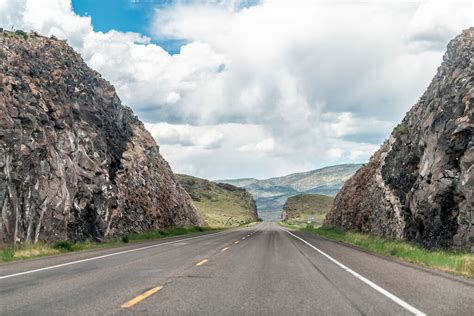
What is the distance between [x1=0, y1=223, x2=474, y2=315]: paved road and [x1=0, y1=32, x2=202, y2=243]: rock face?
1065 cm

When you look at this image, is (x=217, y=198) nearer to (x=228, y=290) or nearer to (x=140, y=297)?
(x=228, y=290)

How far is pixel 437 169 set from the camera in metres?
25.8

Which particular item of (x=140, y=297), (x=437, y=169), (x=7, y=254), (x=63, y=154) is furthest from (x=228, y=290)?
(x=63, y=154)

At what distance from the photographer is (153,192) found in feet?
169

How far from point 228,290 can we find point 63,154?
78.4ft

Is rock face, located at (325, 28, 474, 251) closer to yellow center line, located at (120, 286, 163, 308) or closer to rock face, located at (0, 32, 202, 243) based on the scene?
yellow center line, located at (120, 286, 163, 308)

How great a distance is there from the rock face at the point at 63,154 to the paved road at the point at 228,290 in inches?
419

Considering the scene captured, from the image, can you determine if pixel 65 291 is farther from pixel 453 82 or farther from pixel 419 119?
pixel 419 119

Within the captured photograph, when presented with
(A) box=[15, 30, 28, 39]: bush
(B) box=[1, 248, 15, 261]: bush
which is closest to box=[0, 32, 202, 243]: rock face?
(A) box=[15, 30, 28, 39]: bush

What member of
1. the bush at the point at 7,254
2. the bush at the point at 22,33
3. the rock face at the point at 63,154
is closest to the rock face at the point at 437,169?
the bush at the point at 7,254

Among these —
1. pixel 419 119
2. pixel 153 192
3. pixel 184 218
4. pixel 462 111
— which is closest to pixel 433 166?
pixel 462 111

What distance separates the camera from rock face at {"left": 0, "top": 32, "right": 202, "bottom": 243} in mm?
24375

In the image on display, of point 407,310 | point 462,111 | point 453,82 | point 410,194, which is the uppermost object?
point 453,82

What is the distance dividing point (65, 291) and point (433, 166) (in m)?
22.5
